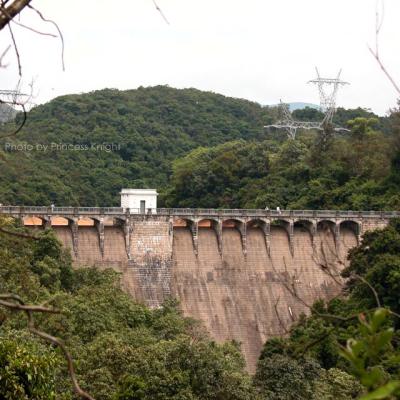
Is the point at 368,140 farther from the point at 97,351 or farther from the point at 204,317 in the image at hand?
the point at 97,351

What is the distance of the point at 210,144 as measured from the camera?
409 ft

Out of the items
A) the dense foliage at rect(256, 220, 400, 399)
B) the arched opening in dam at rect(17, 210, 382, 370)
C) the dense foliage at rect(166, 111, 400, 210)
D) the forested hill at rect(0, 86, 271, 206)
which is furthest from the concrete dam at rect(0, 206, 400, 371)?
the forested hill at rect(0, 86, 271, 206)

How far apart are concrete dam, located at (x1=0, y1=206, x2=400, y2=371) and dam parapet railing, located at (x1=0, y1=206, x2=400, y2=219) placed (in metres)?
0.07

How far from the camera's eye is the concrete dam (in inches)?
2432

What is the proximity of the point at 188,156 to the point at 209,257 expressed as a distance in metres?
40.0

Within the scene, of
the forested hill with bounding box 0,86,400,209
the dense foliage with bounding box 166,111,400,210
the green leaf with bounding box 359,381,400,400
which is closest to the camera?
the green leaf with bounding box 359,381,400,400

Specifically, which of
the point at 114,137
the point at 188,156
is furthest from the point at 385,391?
the point at 114,137

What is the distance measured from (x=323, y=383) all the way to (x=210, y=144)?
84568mm

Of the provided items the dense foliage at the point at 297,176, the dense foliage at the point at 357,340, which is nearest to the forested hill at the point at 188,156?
the dense foliage at the point at 297,176

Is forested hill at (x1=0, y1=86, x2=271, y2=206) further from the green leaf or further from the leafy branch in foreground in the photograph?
the green leaf

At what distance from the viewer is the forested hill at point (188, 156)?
77.4 meters

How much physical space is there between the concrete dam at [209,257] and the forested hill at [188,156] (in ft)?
24.2

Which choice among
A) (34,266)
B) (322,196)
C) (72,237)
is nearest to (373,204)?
(322,196)

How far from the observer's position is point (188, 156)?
10375 centimetres
